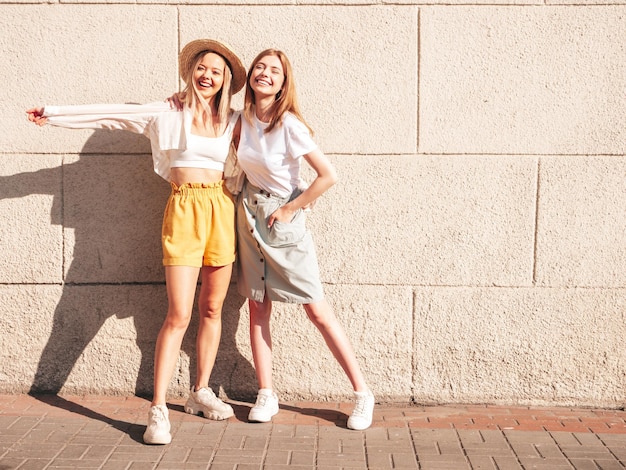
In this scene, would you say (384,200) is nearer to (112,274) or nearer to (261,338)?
(261,338)

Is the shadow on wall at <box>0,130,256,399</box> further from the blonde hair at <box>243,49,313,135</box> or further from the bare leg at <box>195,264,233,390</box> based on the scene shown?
the blonde hair at <box>243,49,313,135</box>

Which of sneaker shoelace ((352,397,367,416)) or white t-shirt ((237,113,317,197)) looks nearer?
white t-shirt ((237,113,317,197))

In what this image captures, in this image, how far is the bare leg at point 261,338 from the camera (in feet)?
13.9

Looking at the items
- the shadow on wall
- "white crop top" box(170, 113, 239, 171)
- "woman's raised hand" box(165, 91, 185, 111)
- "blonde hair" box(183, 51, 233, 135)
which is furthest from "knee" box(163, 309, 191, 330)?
"woman's raised hand" box(165, 91, 185, 111)

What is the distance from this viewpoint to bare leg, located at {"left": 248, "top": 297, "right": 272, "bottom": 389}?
4.23 m

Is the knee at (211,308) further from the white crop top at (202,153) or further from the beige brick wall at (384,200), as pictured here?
the white crop top at (202,153)

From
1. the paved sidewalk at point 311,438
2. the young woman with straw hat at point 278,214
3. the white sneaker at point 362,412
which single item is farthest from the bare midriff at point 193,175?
the white sneaker at point 362,412

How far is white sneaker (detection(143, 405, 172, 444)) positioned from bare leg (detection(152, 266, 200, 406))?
2.2 inches

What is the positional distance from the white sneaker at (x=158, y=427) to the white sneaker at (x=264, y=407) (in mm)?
512

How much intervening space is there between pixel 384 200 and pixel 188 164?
4.05 feet

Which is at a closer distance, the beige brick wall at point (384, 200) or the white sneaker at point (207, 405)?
the white sneaker at point (207, 405)

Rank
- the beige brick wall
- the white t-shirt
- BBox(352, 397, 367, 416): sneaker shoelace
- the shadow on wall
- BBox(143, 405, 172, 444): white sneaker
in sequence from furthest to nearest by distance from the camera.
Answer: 1. the shadow on wall
2. the beige brick wall
3. BBox(352, 397, 367, 416): sneaker shoelace
4. the white t-shirt
5. BBox(143, 405, 172, 444): white sneaker

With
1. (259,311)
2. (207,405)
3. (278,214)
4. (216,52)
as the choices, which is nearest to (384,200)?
(278,214)

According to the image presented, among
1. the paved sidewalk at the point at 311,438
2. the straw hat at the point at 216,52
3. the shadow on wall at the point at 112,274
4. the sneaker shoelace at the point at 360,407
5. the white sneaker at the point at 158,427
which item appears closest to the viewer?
the paved sidewalk at the point at 311,438
